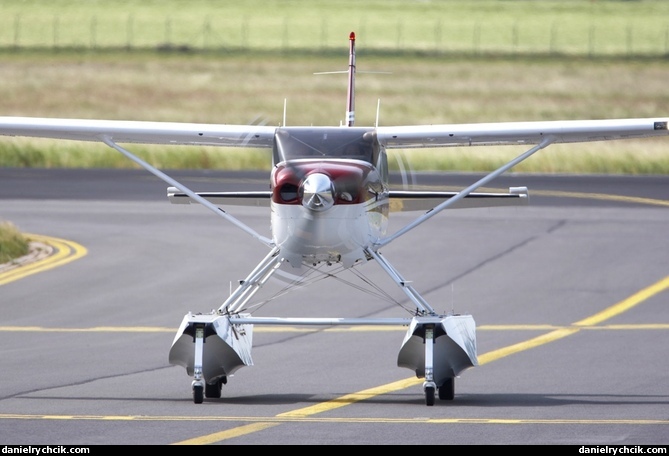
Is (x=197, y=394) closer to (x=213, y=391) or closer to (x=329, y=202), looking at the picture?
(x=213, y=391)

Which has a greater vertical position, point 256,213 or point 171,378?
point 256,213

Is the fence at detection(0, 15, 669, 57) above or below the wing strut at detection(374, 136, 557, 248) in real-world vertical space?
above

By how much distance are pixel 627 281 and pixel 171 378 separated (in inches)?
335

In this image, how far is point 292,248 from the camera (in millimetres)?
11172

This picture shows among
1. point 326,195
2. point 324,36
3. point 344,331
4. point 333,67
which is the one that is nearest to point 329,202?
point 326,195

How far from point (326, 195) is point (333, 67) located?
55888 millimetres

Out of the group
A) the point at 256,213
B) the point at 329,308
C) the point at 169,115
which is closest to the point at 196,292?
the point at 329,308

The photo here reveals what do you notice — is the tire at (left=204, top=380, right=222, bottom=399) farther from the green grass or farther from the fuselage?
the green grass

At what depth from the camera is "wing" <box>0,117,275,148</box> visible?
12727 mm

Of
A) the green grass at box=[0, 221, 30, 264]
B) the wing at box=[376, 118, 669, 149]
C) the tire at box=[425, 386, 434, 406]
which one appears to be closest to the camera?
the tire at box=[425, 386, 434, 406]

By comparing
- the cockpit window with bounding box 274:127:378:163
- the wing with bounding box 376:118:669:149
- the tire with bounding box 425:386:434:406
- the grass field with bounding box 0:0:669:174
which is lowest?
the tire with bounding box 425:386:434:406

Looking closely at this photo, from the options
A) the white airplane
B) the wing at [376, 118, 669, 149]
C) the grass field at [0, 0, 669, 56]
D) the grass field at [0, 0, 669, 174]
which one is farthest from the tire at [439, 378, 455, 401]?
the grass field at [0, 0, 669, 56]
